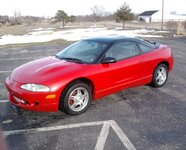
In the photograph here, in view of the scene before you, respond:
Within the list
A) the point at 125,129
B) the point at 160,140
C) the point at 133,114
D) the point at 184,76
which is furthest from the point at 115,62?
the point at 184,76

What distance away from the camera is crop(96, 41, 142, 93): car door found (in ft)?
17.3

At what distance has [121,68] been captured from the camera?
550cm

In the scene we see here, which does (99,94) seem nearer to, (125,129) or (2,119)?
(125,129)

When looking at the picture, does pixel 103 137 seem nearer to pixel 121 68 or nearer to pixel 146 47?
pixel 121 68

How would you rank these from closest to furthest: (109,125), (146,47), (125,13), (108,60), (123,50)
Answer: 1. (109,125)
2. (108,60)
3. (123,50)
4. (146,47)
5. (125,13)

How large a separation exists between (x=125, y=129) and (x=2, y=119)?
87.6 inches

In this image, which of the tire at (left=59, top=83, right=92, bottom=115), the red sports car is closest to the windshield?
the red sports car

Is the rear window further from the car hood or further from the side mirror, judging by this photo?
the car hood

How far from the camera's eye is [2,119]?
4.71 metres

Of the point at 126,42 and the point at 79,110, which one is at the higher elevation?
the point at 126,42

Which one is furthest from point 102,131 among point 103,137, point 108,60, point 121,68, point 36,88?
point 121,68

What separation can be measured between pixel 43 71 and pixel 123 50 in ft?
6.21

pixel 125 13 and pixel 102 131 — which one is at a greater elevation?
pixel 125 13

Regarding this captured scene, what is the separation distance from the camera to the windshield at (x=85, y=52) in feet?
17.6
